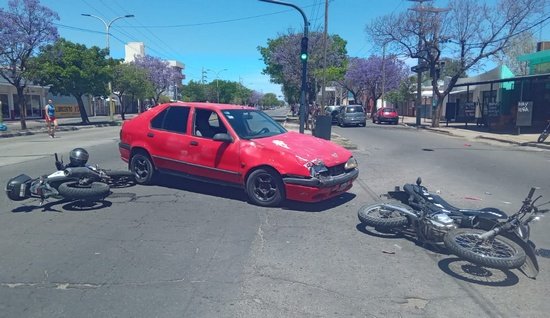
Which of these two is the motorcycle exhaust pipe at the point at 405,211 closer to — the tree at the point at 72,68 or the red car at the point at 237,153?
the red car at the point at 237,153

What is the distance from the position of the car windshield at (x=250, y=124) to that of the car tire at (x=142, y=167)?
6.13 feet

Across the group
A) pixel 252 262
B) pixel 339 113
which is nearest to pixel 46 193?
pixel 252 262

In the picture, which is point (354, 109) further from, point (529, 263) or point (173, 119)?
point (529, 263)

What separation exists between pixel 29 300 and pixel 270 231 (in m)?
2.87

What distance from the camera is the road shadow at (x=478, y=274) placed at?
4.22 meters

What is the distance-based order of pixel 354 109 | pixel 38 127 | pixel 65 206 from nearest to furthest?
1. pixel 65 206
2. pixel 38 127
3. pixel 354 109

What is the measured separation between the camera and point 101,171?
724cm

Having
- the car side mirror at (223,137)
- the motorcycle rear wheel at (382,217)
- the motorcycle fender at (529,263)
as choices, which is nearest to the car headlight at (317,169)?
the motorcycle rear wheel at (382,217)

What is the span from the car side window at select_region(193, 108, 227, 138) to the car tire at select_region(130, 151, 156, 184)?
1232 millimetres

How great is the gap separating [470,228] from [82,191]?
5.30 m

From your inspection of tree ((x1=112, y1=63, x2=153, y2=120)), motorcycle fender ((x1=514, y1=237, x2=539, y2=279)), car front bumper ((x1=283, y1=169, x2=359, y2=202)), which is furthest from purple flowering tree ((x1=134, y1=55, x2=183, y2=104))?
motorcycle fender ((x1=514, y1=237, x2=539, y2=279))

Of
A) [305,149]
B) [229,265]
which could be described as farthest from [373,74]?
[229,265]

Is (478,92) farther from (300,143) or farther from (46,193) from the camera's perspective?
(46,193)

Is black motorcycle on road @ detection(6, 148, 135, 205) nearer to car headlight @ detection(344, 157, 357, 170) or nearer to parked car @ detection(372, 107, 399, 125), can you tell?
car headlight @ detection(344, 157, 357, 170)
